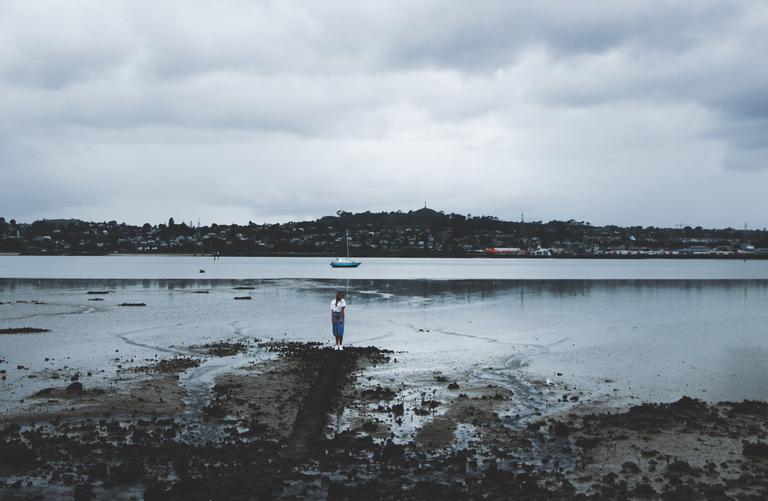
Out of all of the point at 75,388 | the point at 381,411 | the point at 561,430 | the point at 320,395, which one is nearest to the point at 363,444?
the point at 381,411

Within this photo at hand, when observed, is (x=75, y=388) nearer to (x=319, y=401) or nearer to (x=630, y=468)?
(x=319, y=401)

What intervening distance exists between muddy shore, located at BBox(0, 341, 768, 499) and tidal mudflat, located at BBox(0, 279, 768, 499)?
0.07m

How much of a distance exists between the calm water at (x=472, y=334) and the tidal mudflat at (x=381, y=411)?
24 centimetres

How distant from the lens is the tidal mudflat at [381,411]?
13.5 metres

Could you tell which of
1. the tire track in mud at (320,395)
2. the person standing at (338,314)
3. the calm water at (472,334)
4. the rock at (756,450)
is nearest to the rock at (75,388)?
the calm water at (472,334)

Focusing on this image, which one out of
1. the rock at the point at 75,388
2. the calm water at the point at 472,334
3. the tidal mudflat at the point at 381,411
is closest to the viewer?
the tidal mudflat at the point at 381,411

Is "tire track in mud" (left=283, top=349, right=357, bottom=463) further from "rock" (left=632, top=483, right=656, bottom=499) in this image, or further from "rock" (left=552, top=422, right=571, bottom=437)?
"rock" (left=632, top=483, right=656, bottom=499)

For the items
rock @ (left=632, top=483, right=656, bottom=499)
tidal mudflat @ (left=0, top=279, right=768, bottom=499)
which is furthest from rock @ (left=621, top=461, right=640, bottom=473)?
rock @ (left=632, top=483, right=656, bottom=499)

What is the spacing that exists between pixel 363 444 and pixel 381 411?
3675 millimetres

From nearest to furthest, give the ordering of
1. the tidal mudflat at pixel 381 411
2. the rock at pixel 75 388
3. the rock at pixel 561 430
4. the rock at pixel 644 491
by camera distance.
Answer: the rock at pixel 644 491 < the tidal mudflat at pixel 381 411 < the rock at pixel 561 430 < the rock at pixel 75 388

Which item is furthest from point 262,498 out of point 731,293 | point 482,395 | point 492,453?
point 731,293

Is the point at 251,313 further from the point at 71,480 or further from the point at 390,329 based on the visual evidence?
the point at 71,480

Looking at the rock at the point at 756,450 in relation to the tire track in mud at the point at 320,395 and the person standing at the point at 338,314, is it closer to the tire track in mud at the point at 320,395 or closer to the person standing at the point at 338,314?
the tire track in mud at the point at 320,395

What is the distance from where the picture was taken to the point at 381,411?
770 inches
